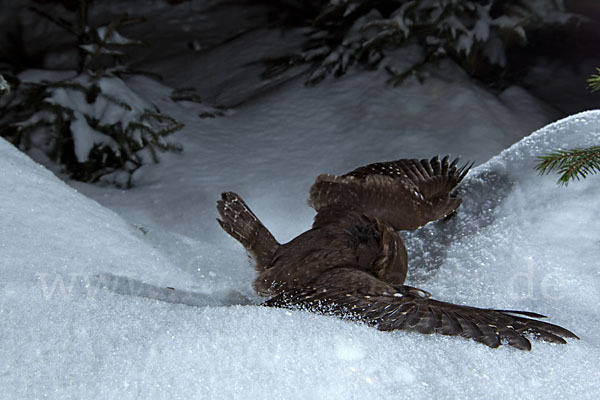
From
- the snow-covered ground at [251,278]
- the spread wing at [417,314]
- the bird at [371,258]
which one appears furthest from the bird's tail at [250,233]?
the spread wing at [417,314]

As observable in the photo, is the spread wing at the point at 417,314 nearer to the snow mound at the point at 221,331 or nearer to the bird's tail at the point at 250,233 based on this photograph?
the snow mound at the point at 221,331

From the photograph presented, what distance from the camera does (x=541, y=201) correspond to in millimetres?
2096

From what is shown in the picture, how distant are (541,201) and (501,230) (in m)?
0.23

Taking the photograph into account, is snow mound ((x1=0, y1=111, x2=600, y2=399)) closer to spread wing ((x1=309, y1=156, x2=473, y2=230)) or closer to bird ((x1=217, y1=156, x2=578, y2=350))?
bird ((x1=217, y1=156, x2=578, y2=350))

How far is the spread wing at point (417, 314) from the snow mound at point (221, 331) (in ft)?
0.11

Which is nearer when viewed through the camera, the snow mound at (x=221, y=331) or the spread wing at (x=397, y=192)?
the snow mound at (x=221, y=331)

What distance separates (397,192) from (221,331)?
119cm

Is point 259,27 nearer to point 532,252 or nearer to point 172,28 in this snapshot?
point 172,28

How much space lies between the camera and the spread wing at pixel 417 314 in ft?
4.12

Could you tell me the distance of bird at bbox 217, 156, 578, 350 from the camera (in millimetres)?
1300

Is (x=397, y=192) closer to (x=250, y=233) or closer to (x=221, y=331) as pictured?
(x=250, y=233)

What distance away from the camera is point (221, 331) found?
1.21 m

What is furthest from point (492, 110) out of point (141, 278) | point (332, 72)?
point (141, 278)

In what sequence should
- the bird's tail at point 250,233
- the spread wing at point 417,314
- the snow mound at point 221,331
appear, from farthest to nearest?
the bird's tail at point 250,233, the spread wing at point 417,314, the snow mound at point 221,331
